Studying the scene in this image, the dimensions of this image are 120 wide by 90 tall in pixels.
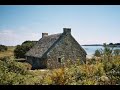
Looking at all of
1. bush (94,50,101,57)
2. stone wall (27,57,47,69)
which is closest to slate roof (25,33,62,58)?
stone wall (27,57,47,69)

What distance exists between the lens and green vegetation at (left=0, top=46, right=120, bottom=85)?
20.9 ft

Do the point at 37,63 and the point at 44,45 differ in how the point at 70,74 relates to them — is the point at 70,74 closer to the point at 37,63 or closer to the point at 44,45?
the point at 37,63

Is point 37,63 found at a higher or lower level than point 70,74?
higher

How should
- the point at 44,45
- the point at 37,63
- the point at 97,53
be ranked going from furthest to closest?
1. the point at 44,45
2. the point at 37,63
3. the point at 97,53

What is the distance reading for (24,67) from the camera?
7234mm

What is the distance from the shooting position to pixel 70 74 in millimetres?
6605

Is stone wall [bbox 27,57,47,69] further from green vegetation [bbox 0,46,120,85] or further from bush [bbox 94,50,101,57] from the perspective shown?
bush [bbox 94,50,101,57]

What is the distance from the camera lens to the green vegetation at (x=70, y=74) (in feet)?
20.9

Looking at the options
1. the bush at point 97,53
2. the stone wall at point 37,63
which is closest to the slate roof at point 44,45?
the stone wall at point 37,63

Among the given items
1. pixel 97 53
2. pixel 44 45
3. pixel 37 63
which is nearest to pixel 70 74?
pixel 97 53
